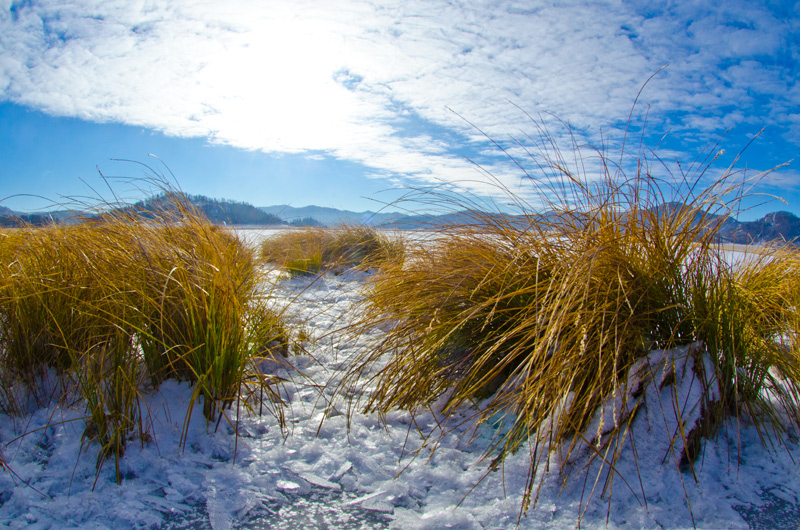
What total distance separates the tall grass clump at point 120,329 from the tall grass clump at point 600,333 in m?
0.63

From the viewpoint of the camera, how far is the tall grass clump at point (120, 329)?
4.50 feet

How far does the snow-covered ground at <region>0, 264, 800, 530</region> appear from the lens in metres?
1.08

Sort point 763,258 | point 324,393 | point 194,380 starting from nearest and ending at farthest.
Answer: point 194,380 < point 324,393 < point 763,258

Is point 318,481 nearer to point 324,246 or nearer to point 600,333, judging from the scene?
point 600,333

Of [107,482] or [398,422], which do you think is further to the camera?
[398,422]

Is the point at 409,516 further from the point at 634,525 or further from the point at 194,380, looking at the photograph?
the point at 194,380

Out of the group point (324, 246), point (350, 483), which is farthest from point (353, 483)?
point (324, 246)

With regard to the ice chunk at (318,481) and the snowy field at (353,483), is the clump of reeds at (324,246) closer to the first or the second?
the snowy field at (353,483)

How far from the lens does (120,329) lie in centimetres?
138

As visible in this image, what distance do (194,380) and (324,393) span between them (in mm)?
572

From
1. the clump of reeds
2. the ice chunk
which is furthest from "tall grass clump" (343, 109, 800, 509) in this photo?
the clump of reeds

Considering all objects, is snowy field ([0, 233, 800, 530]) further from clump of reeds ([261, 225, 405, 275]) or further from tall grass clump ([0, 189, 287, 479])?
clump of reeds ([261, 225, 405, 275])

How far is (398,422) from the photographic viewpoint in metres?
1.65

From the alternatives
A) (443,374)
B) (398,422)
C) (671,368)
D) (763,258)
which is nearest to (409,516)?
(398,422)
